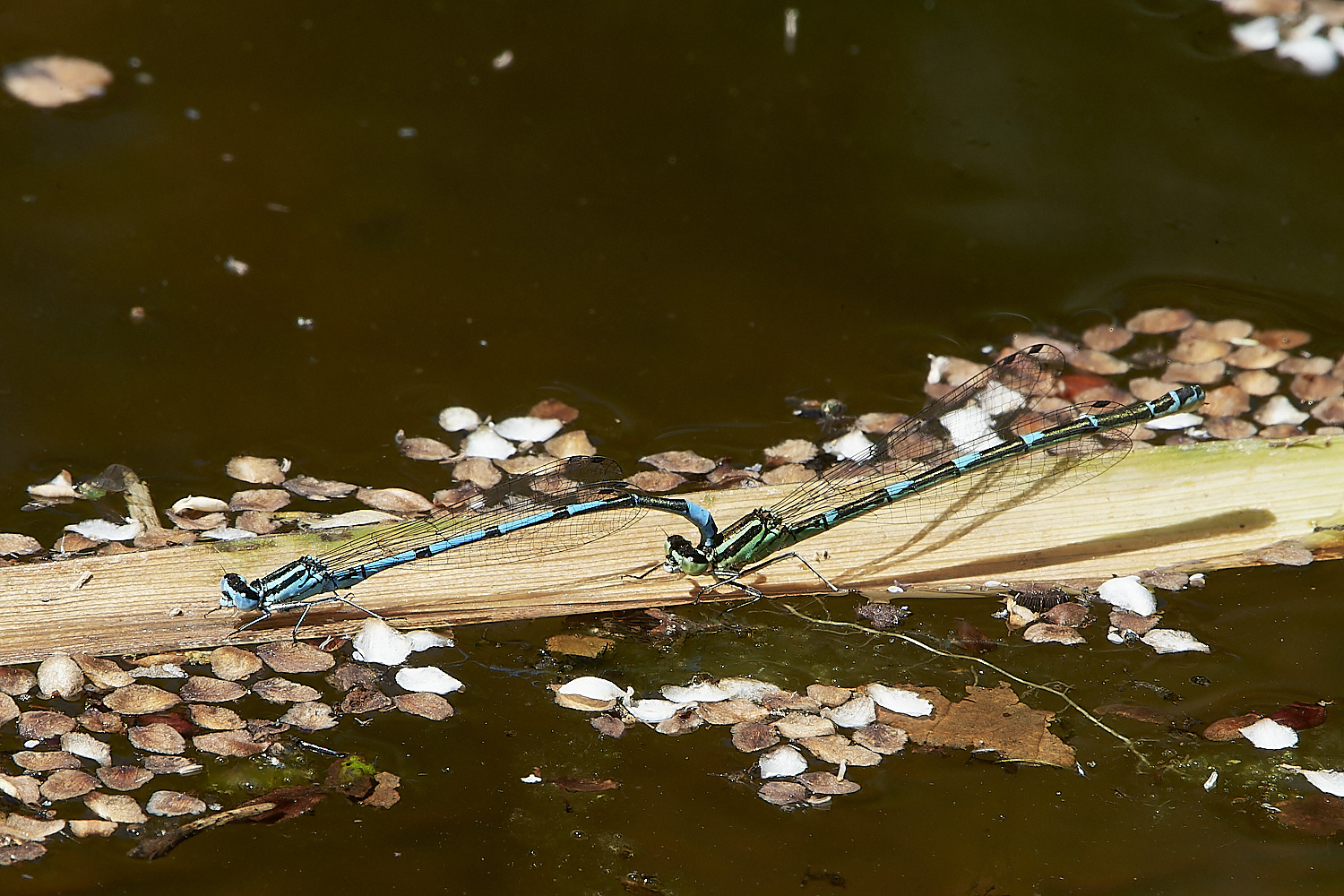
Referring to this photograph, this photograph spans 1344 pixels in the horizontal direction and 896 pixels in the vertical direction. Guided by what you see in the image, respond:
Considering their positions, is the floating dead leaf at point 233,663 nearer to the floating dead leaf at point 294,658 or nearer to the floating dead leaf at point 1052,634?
the floating dead leaf at point 294,658

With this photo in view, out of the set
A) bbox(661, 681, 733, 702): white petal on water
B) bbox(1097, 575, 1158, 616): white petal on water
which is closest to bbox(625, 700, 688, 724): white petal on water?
bbox(661, 681, 733, 702): white petal on water

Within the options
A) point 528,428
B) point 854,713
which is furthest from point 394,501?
point 854,713

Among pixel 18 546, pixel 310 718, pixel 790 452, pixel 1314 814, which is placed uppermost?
pixel 790 452

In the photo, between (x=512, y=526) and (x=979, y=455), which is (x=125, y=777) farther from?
(x=979, y=455)

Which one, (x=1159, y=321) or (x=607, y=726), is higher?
(x=1159, y=321)

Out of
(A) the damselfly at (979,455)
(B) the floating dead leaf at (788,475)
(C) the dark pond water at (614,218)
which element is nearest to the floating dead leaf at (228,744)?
(C) the dark pond water at (614,218)

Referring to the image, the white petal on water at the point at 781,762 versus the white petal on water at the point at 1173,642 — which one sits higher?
the white petal on water at the point at 1173,642

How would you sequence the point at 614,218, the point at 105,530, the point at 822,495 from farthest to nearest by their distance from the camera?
the point at 614,218 < the point at 822,495 < the point at 105,530

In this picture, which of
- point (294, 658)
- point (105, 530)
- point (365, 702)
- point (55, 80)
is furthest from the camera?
point (55, 80)
